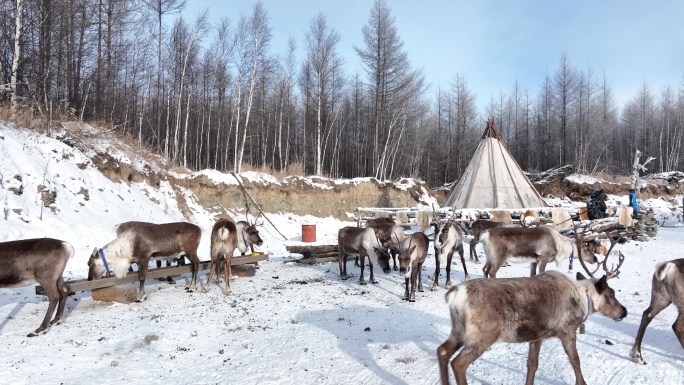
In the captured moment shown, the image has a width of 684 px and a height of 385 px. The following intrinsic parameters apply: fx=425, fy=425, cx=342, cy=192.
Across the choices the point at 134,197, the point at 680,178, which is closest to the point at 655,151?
the point at 680,178

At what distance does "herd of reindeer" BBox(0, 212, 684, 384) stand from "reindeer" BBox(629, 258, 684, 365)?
1 centimetres

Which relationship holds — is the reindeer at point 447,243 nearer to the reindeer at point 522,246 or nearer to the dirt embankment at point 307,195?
the reindeer at point 522,246

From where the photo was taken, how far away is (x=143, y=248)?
855 cm

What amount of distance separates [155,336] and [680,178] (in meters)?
46.5

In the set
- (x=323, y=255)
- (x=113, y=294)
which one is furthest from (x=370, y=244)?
(x=113, y=294)

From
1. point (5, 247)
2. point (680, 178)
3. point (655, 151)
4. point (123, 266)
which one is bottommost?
point (123, 266)

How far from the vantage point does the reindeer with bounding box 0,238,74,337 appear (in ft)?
20.7

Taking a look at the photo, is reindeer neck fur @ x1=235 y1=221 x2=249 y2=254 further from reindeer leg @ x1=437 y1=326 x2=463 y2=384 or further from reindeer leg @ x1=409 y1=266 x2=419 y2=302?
reindeer leg @ x1=437 y1=326 x2=463 y2=384

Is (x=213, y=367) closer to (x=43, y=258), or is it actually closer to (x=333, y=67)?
(x=43, y=258)

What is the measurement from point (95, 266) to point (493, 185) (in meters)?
18.3

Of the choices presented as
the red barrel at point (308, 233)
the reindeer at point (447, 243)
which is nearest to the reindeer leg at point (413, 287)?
the reindeer at point (447, 243)

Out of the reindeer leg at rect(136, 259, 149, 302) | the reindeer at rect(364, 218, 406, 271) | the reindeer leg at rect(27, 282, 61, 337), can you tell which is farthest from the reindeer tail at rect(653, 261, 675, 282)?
the reindeer leg at rect(27, 282, 61, 337)

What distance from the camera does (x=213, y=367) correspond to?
17.0 ft

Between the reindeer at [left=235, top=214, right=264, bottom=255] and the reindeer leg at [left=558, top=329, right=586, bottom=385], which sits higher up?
the reindeer at [left=235, top=214, right=264, bottom=255]
